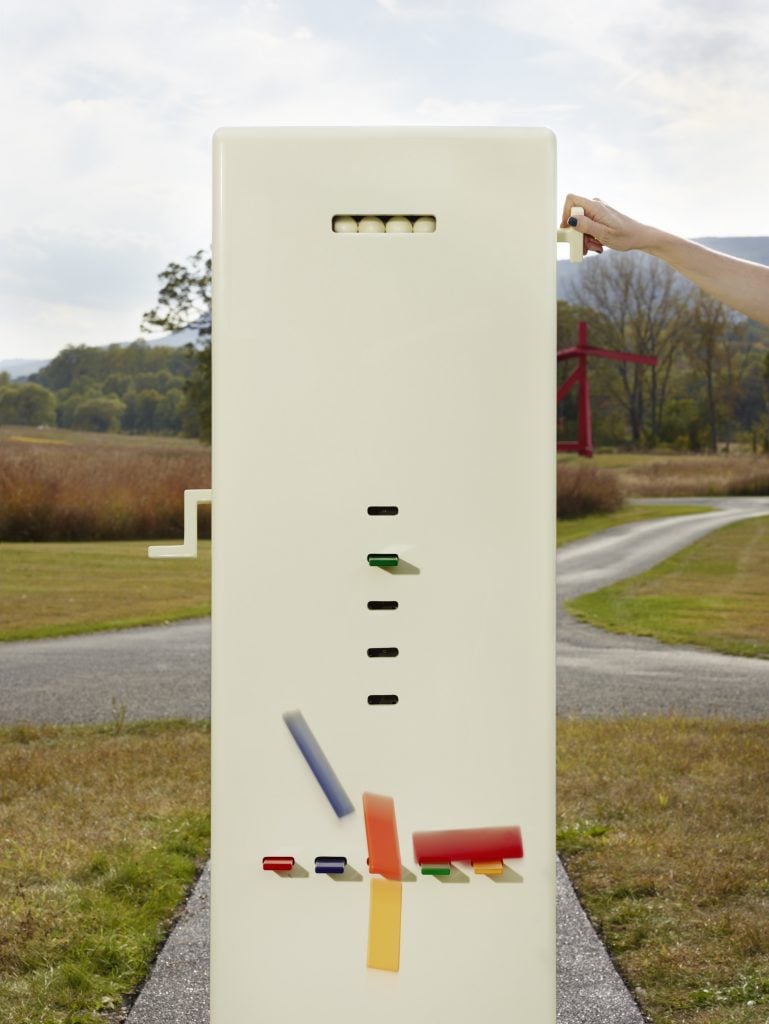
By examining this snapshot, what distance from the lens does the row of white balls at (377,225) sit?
Answer: 4.68 feet

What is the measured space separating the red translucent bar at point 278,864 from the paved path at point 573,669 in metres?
4.38

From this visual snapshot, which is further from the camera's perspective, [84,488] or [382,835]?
[84,488]

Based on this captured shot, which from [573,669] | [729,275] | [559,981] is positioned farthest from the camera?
[573,669]

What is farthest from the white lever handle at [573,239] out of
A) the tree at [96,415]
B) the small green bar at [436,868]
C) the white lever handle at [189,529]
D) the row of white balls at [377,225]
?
the tree at [96,415]

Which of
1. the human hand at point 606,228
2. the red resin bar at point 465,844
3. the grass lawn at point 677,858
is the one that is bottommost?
the grass lawn at point 677,858

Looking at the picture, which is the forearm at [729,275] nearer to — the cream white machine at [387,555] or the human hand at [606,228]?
the human hand at [606,228]

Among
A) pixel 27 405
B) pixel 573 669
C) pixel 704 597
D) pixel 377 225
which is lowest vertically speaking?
pixel 573 669

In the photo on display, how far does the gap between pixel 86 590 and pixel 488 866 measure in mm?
5919

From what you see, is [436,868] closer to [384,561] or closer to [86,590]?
[384,561]

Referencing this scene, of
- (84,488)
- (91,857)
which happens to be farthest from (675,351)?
(91,857)

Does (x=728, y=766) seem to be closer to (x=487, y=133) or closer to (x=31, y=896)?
(x=31, y=896)

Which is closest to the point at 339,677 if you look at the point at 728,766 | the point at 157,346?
the point at 728,766

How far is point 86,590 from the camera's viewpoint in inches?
275

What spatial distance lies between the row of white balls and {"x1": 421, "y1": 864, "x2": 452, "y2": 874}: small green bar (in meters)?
0.85
